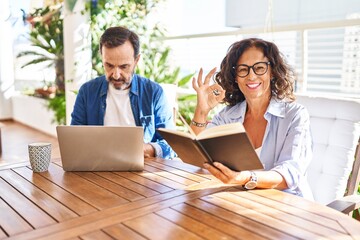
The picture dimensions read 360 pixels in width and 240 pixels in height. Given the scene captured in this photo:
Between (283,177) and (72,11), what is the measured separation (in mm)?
4143

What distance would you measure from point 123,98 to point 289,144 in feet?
3.43

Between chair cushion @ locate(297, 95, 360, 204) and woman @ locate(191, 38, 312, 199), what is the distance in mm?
282

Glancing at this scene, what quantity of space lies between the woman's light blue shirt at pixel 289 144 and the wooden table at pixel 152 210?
161mm

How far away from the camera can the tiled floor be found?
15.1 feet

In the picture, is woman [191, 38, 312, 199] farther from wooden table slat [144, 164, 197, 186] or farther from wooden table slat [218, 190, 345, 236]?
wooden table slat [144, 164, 197, 186]

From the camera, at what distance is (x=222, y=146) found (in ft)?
3.84

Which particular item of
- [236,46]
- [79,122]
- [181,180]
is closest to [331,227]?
[181,180]

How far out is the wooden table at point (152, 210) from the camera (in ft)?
3.29

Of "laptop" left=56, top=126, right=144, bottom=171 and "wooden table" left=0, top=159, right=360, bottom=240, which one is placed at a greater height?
"laptop" left=56, top=126, right=144, bottom=171

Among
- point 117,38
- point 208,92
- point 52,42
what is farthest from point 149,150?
point 52,42

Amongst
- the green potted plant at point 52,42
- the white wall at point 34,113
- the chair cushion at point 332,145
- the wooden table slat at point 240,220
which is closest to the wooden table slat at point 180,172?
the wooden table slat at point 240,220

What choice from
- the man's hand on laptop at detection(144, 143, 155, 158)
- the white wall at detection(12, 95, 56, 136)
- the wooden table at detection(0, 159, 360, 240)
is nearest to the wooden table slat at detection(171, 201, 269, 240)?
the wooden table at detection(0, 159, 360, 240)

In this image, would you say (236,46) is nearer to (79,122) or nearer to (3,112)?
(79,122)

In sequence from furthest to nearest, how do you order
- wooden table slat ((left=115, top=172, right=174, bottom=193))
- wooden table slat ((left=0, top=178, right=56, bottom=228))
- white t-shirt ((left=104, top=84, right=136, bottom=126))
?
white t-shirt ((left=104, top=84, right=136, bottom=126))
wooden table slat ((left=115, top=172, right=174, bottom=193))
wooden table slat ((left=0, top=178, right=56, bottom=228))
